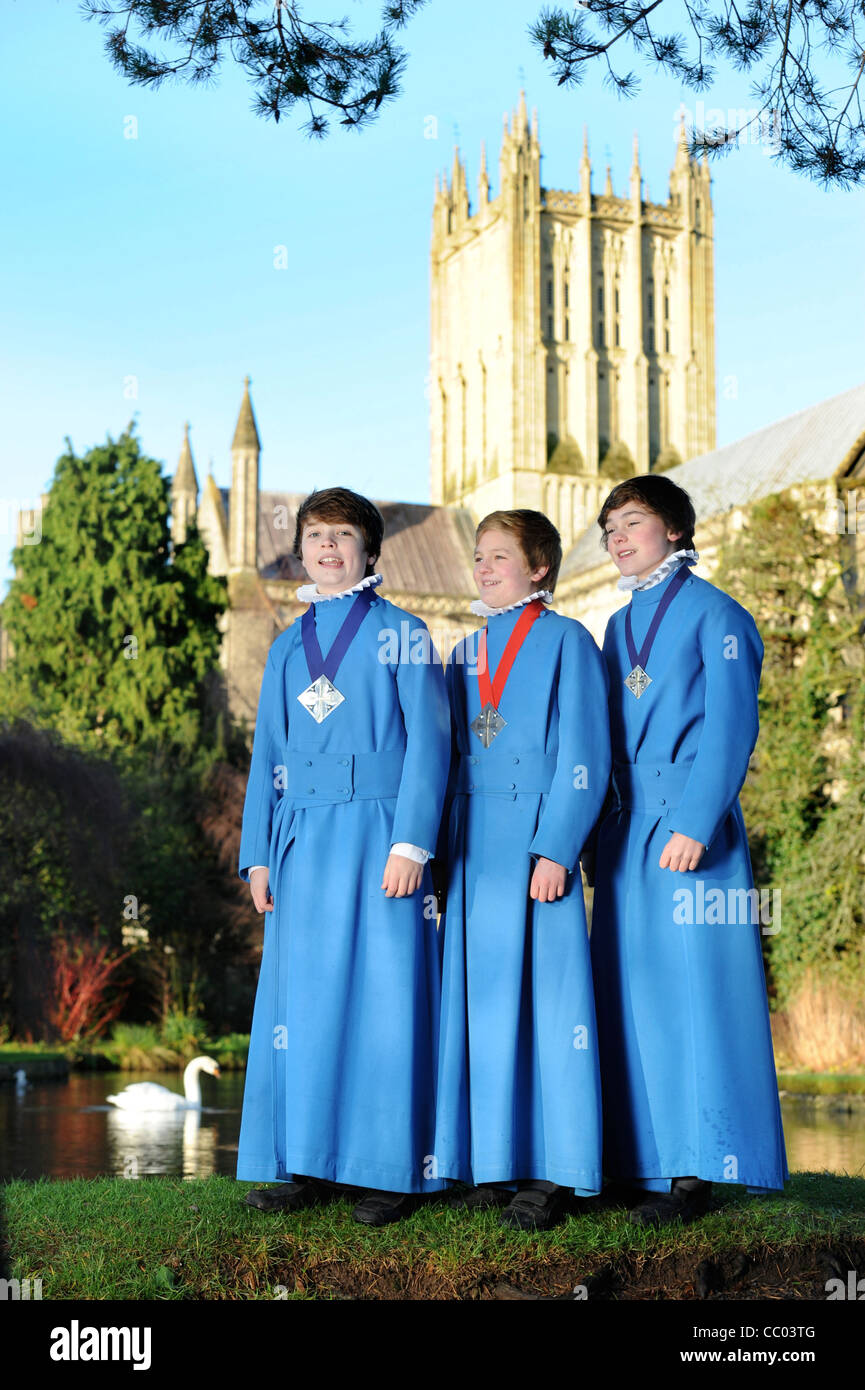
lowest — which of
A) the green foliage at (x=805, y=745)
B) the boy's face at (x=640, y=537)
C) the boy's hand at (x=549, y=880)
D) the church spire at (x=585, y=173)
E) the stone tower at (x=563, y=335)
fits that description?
the boy's hand at (x=549, y=880)

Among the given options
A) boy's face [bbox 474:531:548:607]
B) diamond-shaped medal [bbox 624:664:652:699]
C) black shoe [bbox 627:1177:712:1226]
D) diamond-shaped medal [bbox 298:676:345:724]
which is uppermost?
boy's face [bbox 474:531:548:607]

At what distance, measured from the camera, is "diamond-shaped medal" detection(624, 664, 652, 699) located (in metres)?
5.39

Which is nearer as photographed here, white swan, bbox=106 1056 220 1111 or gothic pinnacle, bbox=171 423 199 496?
white swan, bbox=106 1056 220 1111

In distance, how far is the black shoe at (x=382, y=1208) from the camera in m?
4.94

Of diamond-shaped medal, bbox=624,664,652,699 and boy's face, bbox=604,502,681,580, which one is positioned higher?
boy's face, bbox=604,502,681,580

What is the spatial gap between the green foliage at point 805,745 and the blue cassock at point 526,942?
15.3m

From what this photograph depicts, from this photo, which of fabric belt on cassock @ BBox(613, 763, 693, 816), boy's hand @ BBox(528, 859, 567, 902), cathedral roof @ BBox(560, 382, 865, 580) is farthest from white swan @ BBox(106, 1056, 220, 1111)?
cathedral roof @ BBox(560, 382, 865, 580)

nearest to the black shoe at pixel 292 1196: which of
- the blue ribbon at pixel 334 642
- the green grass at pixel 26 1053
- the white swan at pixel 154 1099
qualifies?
the blue ribbon at pixel 334 642

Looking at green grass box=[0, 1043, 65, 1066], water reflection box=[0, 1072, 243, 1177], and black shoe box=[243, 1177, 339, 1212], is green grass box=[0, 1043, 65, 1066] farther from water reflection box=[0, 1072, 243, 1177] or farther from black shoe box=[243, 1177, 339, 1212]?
black shoe box=[243, 1177, 339, 1212]

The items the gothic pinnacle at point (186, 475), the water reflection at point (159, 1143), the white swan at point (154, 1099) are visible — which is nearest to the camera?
the water reflection at point (159, 1143)

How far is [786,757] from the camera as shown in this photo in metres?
22.2

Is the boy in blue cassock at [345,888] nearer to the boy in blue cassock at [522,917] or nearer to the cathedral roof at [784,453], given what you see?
the boy in blue cassock at [522,917]

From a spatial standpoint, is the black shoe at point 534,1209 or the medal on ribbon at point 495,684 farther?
the medal on ribbon at point 495,684

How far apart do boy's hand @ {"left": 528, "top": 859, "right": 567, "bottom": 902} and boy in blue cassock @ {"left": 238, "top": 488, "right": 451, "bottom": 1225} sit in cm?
35
